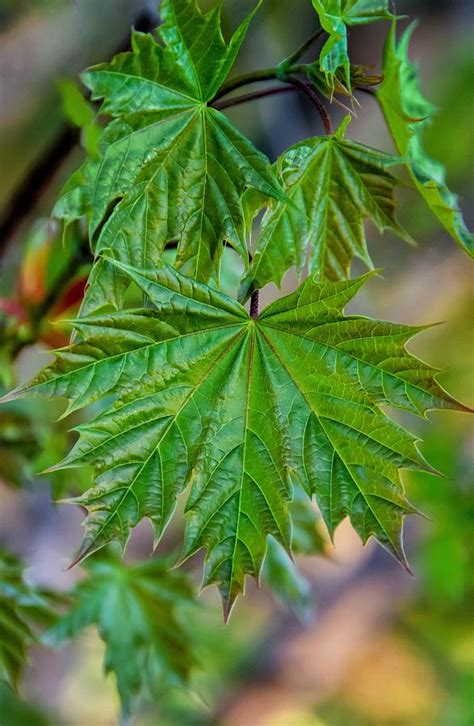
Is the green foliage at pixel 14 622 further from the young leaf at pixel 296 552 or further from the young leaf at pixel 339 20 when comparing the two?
the young leaf at pixel 339 20

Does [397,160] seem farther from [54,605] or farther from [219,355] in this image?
[54,605]

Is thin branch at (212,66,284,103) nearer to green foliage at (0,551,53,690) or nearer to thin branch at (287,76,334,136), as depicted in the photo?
thin branch at (287,76,334,136)

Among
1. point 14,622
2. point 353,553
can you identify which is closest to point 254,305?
point 14,622

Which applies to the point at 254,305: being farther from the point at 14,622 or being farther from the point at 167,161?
the point at 14,622

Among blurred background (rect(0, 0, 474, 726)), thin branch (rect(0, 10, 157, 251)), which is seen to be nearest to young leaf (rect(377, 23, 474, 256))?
thin branch (rect(0, 10, 157, 251))

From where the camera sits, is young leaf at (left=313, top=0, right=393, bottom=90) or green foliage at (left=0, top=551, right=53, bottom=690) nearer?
young leaf at (left=313, top=0, right=393, bottom=90)

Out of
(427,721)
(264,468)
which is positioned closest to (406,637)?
(427,721)
